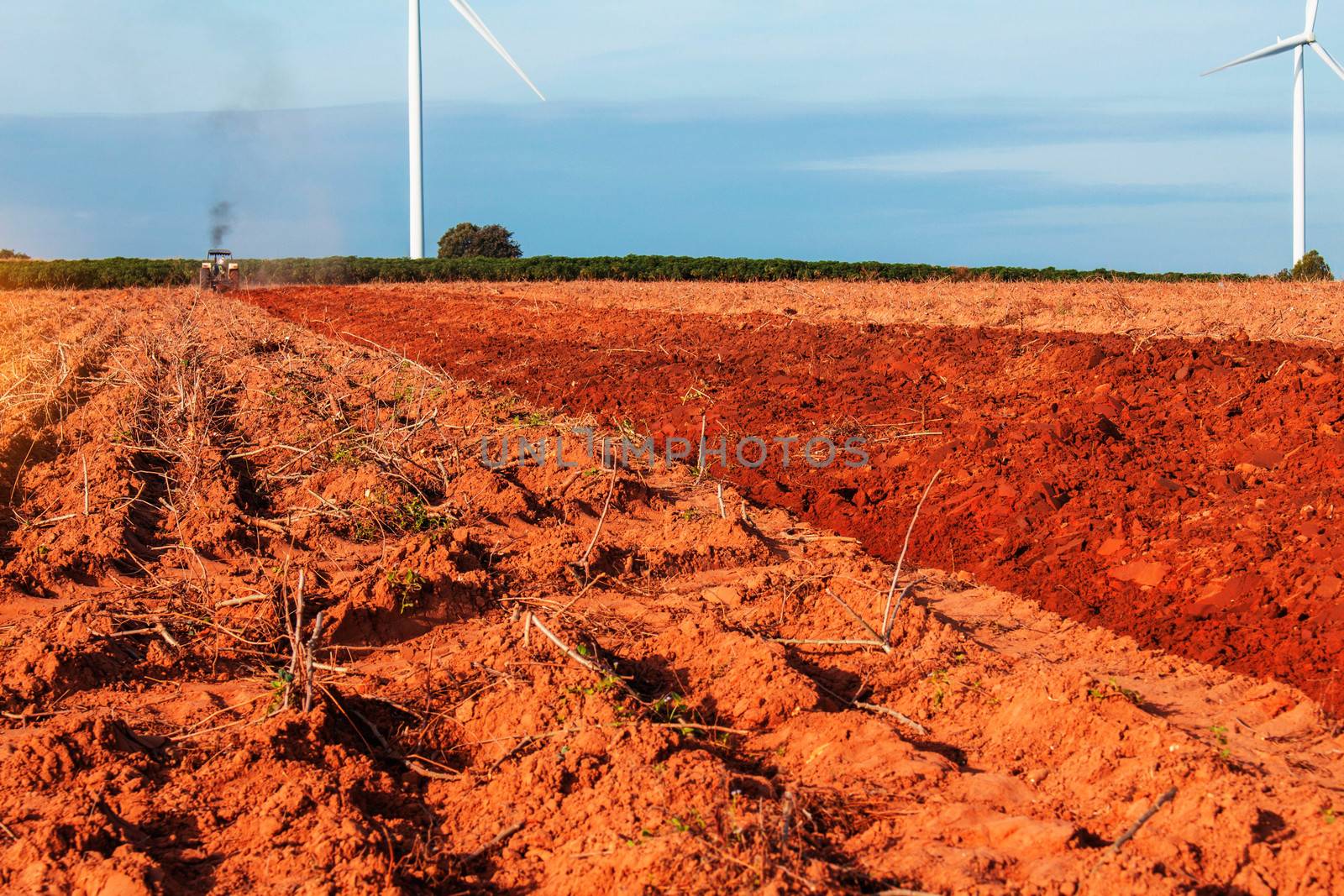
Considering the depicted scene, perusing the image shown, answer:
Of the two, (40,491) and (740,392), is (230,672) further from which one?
(740,392)

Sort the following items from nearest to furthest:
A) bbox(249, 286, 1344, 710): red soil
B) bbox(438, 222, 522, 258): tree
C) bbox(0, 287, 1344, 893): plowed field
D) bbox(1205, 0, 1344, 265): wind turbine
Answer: bbox(0, 287, 1344, 893): plowed field, bbox(249, 286, 1344, 710): red soil, bbox(1205, 0, 1344, 265): wind turbine, bbox(438, 222, 522, 258): tree

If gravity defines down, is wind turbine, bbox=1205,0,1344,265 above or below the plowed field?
above

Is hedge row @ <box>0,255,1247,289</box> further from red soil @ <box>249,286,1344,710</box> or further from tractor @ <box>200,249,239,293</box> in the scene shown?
red soil @ <box>249,286,1344,710</box>

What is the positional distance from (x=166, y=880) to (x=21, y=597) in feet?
10.3

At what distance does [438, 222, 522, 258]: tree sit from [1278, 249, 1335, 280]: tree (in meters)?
32.7

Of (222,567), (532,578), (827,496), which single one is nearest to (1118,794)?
(532,578)

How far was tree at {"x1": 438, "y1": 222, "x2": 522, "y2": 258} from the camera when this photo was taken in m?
51.5

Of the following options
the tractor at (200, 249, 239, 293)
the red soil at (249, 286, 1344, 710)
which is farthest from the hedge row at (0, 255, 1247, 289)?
the red soil at (249, 286, 1344, 710)

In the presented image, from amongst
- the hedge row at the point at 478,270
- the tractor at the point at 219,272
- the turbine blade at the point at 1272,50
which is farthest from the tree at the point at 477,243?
the turbine blade at the point at 1272,50

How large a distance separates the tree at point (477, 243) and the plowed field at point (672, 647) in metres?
42.8

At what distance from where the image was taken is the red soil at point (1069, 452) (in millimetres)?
5086

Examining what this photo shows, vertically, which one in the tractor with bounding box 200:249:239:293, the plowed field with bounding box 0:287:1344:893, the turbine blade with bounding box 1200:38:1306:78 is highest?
the turbine blade with bounding box 1200:38:1306:78

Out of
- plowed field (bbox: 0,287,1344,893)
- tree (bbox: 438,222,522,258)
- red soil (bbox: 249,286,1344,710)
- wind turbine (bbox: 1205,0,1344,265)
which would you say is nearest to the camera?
plowed field (bbox: 0,287,1344,893)

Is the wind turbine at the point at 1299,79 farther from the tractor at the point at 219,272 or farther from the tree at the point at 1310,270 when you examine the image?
the tractor at the point at 219,272
